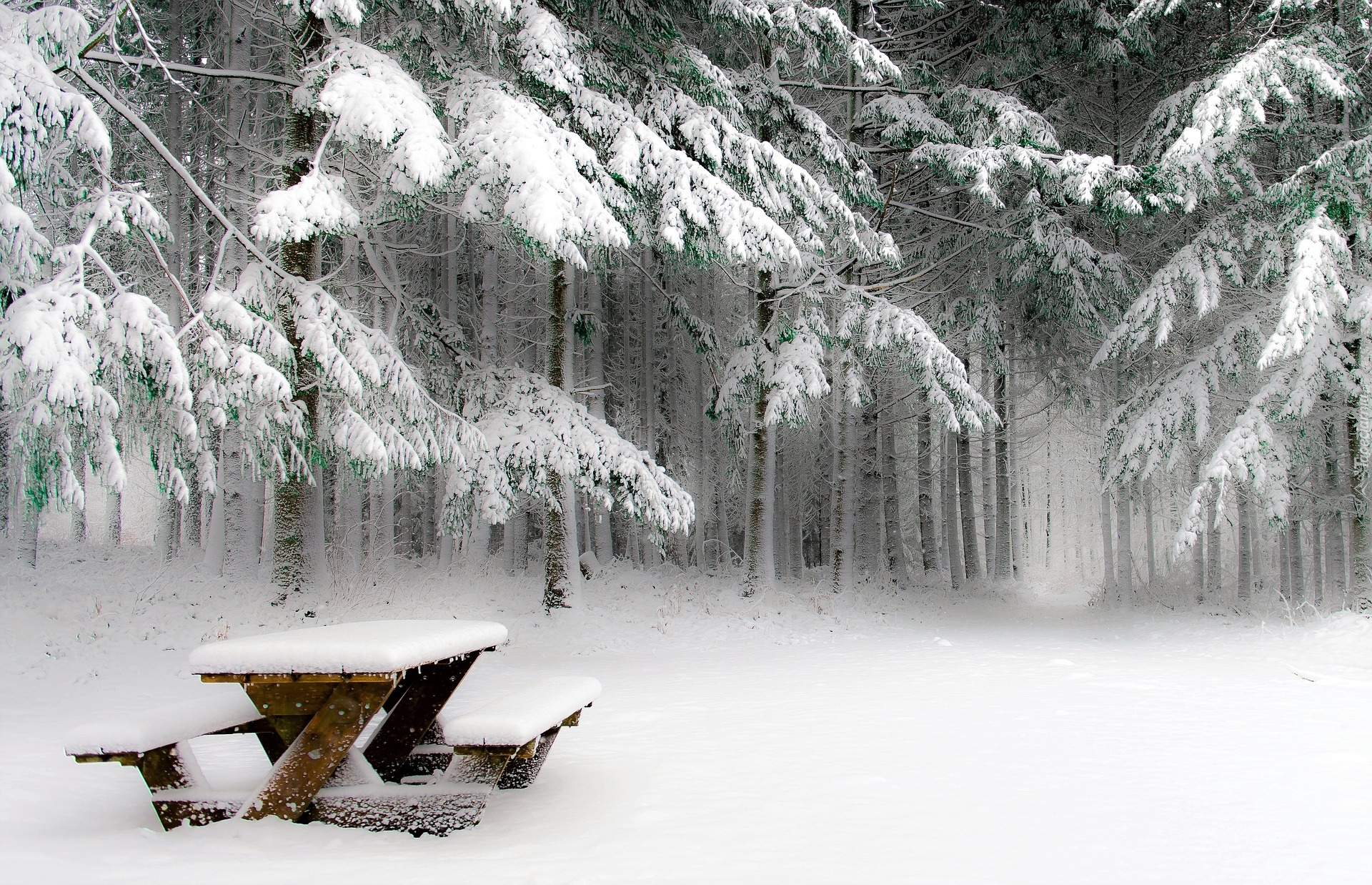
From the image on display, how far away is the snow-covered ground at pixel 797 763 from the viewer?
→ 349 cm

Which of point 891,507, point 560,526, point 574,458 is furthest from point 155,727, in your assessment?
point 891,507

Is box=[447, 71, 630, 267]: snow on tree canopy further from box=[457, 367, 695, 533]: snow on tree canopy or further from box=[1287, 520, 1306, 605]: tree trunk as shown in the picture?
box=[1287, 520, 1306, 605]: tree trunk

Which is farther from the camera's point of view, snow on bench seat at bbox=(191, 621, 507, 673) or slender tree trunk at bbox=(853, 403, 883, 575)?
slender tree trunk at bbox=(853, 403, 883, 575)

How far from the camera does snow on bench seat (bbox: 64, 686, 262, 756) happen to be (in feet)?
12.2

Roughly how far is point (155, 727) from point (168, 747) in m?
0.16

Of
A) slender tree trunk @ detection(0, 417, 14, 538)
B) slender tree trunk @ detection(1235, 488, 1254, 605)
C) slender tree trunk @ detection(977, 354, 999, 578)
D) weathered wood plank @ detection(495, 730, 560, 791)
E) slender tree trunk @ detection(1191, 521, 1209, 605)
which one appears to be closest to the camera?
weathered wood plank @ detection(495, 730, 560, 791)

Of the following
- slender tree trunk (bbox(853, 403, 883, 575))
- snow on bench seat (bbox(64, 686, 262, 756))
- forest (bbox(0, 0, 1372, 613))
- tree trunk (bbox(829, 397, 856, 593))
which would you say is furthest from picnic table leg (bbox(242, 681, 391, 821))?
slender tree trunk (bbox(853, 403, 883, 575))

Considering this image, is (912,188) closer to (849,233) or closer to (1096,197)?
(1096,197)

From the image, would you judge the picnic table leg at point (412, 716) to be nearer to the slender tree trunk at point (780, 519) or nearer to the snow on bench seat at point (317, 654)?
the snow on bench seat at point (317, 654)

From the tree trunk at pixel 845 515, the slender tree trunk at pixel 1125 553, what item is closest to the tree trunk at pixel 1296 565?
the slender tree trunk at pixel 1125 553

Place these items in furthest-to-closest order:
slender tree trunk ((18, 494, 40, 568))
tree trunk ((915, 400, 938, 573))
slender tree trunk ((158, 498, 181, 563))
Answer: tree trunk ((915, 400, 938, 573))
slender tree trunk ((158, 498, 181, 563))
slender tree trunk ((18, 494, 40, 568))

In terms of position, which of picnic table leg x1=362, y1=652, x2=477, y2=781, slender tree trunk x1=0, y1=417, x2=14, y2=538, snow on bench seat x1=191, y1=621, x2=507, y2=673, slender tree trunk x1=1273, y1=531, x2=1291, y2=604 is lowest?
slender tree trunk x1=1273, y1=531, x2=1291, y2=604

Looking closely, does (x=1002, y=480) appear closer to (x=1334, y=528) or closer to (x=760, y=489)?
→ (x=1334, y=528)

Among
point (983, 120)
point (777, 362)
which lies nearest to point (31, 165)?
point (777, 362)
